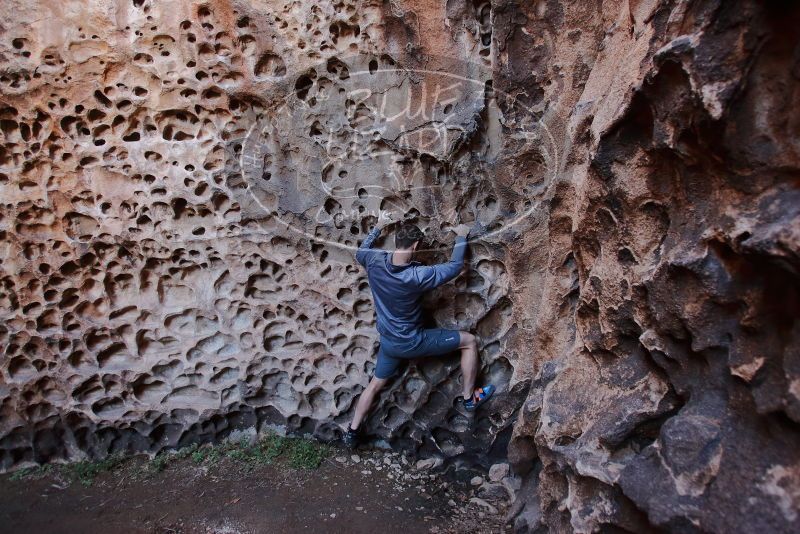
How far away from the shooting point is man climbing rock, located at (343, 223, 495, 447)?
2916mm

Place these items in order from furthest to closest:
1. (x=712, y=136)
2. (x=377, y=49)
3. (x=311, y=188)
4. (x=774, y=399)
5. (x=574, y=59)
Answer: (x=311, y=188), (x=377, y=49), (x=574, y=59), (x=712, y=136), (x=774, y=399)

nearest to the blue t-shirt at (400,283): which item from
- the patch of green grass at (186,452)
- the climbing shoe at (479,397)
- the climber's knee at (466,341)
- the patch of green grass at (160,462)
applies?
the climber's knee at (466,341)

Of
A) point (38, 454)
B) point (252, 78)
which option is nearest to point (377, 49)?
point (252, 78)

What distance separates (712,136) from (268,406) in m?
3.00

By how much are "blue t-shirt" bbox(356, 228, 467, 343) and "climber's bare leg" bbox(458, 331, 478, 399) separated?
269 millimetres

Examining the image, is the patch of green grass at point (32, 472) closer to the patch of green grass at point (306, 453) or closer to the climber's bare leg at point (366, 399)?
the patch of green grass at point (306, 453)

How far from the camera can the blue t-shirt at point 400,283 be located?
2.90 metres

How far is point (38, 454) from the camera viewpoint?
352cm

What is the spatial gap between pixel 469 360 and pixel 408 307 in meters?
0.48

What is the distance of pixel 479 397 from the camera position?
10.4ft

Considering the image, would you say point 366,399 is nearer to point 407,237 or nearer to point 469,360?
point 469,360

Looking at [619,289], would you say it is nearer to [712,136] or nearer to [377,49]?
[712,136]

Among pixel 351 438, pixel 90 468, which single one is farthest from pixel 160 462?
pixel 351 438

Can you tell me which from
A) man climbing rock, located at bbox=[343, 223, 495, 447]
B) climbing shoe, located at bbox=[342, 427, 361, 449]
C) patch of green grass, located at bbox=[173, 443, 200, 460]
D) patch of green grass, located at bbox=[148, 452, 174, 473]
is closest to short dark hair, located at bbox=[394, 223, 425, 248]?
man climbing rock, located at bbox=[343, 223, 495, 447]
